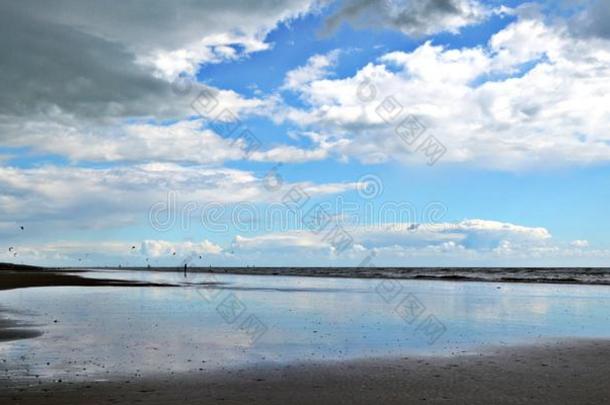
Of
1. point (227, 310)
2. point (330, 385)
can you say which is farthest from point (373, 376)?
point (227, 310)

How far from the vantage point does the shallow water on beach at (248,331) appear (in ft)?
56.1

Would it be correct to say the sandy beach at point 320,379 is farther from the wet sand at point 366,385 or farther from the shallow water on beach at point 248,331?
the shallow water on beach at point 248,331

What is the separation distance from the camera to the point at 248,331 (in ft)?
80.2

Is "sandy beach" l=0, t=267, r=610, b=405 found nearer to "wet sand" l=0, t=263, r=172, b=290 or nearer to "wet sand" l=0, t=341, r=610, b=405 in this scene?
"wet sand" l=0, t=341, r=610, b=405

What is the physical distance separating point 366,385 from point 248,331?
35.6ft

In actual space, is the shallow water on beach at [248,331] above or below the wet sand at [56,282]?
below

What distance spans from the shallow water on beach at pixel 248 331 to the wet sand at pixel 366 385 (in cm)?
135

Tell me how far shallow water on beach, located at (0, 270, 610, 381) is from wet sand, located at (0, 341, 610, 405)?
1.35 metres

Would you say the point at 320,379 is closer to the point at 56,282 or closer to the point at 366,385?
the point at 366,385

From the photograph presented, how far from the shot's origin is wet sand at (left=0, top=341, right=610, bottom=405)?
12.7 m

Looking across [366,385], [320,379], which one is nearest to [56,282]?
[320,379]

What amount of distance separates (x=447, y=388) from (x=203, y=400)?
247 inches

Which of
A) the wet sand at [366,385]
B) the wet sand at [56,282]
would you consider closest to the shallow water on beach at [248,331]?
the wet sand at [366,385]


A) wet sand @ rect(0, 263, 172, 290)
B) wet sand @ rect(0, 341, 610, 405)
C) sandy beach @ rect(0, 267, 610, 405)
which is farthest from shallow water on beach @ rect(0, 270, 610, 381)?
wet sand @ rect(0, 263, 172, 290)
